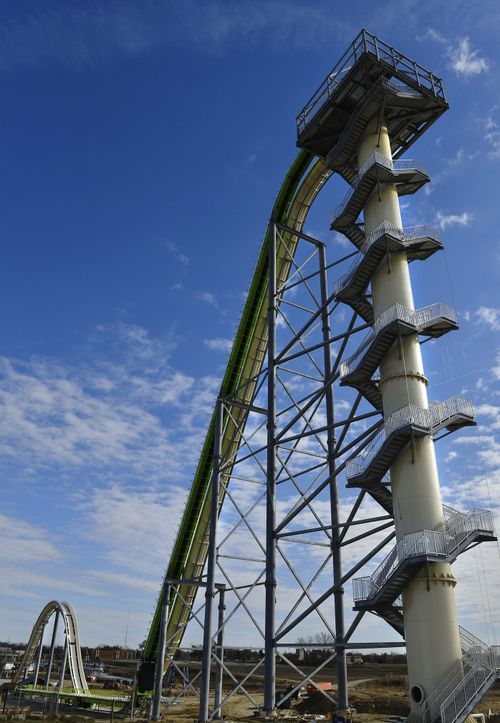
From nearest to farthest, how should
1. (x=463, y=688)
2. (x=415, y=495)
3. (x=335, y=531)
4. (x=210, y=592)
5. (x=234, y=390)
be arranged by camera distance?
(x=463, y=688)
(x=415, y=495)
(x=335, y=531)
(x=210, y=592)
(x=234, y=390)

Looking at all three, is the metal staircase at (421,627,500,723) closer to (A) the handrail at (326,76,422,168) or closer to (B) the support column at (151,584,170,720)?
(B) the support column at (151,584,170,720)

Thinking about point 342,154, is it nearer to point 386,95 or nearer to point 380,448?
point 386,95

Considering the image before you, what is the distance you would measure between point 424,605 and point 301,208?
61.8 ft

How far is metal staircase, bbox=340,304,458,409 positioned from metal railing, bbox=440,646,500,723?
8.70 metres

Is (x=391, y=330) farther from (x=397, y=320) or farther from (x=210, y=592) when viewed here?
(x=210, y=592)

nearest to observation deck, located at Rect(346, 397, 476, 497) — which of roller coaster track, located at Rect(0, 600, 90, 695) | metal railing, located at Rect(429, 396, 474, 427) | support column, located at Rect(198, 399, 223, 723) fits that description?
metal railing, located at Rect(429, 396, 474, 427)

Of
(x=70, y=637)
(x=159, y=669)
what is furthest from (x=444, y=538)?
(x=70, y=637)

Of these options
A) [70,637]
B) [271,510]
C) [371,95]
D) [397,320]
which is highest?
[371,95]

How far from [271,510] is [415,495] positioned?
669 centimetres

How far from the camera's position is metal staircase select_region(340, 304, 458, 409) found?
1855 centimetres

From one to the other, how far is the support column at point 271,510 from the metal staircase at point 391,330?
459cm

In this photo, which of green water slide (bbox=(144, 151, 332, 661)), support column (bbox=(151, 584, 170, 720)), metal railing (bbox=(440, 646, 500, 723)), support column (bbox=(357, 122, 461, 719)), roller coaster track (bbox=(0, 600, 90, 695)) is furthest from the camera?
roller coaster track (bbox=(0, 600, 90, 695))

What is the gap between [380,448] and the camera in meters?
17.4

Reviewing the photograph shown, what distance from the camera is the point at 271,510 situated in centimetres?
2191
